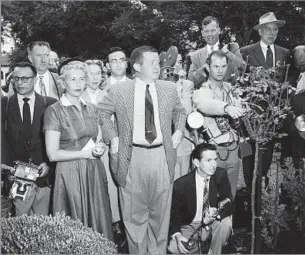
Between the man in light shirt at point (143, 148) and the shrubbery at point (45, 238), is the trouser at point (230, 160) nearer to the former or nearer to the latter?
the man in light shirt at point (143, 148)

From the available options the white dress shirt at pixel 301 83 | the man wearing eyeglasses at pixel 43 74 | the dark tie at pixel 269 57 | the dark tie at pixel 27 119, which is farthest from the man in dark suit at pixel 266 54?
the dark tie at pixel 27 119

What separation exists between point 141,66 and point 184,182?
3.97 ft

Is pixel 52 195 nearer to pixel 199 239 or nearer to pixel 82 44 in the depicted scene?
pixel 199 239

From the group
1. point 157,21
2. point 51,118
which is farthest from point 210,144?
point 157,21

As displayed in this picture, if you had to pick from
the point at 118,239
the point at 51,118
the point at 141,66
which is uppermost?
the point at 141,66

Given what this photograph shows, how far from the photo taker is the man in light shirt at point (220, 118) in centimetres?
549

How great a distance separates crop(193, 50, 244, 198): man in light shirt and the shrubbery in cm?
233

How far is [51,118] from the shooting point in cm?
478

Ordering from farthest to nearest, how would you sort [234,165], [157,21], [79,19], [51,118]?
[79,19], [157,21], [234,165], [51,118]

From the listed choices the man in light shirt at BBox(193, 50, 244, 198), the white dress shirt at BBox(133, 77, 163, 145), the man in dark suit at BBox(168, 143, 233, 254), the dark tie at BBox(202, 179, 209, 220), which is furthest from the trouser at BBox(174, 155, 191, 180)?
the white dress shirt at BBox(133, 77, 163, 145)

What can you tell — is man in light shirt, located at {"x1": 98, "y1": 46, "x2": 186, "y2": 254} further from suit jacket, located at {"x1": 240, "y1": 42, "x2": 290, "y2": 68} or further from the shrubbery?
A: suit jacket, located at {"x1": 240, "y1": 42, "x2": 290, "y2": 68}

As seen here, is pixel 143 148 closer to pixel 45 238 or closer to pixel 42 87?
pixel 42 87

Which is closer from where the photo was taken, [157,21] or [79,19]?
[157,21]

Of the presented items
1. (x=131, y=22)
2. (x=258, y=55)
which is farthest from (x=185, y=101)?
(x=131, y=22)
